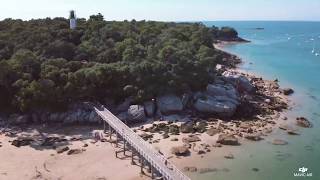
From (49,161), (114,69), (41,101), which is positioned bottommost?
(49,161)

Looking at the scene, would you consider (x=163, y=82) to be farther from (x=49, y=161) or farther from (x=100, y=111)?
(x=49, y=161)

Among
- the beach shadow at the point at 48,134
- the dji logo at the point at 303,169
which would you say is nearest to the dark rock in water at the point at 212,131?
the dji logo at the point at 303,169

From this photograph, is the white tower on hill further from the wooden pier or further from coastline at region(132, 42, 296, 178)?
coastline at region(132, 42, 296, 178)

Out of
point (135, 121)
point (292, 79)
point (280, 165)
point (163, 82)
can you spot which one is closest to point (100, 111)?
point (135, 121)

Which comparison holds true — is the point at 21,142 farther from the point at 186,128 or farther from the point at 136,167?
the point at 186,128

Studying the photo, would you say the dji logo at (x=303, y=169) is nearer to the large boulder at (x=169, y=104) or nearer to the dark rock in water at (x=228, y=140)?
the dark rock in water at (x=228, y=140)

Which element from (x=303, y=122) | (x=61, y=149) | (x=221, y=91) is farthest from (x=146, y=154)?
(x=303, y=122)

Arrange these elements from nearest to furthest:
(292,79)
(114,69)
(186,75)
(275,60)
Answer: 1. (114,69)
2. (186,75)
3. (292,79)
4. (275,60)

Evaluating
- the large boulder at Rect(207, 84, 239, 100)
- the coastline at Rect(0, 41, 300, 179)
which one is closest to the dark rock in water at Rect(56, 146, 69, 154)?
the coastline at Rect(0, 41, 300, 179)
